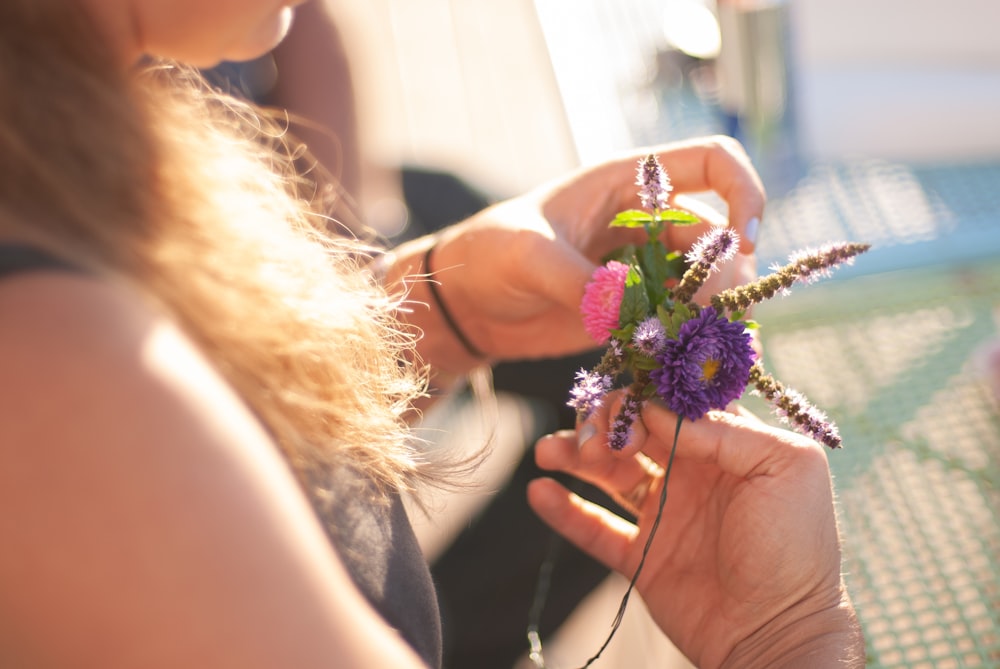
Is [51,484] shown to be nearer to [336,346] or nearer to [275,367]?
[275,367]

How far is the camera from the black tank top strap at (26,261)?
571mm

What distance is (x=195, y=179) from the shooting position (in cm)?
74

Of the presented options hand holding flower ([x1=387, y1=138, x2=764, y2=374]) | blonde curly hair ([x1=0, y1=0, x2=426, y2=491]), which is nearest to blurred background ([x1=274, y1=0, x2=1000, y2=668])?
hand holding flower ([x1=387, y1=138, x2=764, y2=374])

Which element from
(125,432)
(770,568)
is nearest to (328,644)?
(125,432)

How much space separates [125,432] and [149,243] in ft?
0.59

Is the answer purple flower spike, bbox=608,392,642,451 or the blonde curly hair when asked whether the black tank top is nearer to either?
the blonde curly hair

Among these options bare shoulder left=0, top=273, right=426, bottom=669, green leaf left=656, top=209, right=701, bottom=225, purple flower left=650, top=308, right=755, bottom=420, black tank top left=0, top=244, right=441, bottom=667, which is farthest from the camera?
green leaf left=656, top=209, right=701, bottom=225

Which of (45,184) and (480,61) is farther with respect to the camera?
(480,61)

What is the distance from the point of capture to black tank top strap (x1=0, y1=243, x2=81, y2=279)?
0.57 meters

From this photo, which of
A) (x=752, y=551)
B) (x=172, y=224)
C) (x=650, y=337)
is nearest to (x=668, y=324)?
(x=650, y=337)

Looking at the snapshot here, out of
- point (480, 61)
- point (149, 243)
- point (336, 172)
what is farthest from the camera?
point (480, 61)

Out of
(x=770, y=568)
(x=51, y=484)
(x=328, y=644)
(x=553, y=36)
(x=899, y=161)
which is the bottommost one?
(x=899, y=161)

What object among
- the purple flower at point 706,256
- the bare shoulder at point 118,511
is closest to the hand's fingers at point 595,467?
the purple flower at point 706,256

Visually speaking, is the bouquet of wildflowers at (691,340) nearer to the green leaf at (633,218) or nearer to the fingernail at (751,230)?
the green leaf at (633,218)
